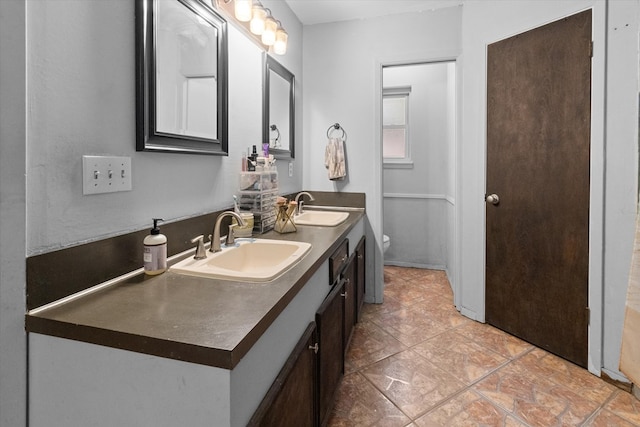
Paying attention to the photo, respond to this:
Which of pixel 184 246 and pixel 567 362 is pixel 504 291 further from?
pixel 184 246

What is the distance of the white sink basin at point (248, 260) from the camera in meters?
1.08

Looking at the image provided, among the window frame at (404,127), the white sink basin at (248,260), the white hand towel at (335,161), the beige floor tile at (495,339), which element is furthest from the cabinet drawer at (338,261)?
the window frame at (404,127)

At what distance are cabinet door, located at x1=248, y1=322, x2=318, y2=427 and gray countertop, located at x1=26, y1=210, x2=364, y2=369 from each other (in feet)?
0.62

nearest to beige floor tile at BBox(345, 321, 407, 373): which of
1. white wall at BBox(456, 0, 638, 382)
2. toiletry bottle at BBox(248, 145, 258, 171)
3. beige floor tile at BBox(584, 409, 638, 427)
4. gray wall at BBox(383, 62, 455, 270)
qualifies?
beige floor tile at BBox(584, 409, 638, 427)

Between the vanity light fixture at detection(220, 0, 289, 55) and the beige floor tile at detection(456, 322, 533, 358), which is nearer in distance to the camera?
the vanity light fixture at detection(220, 0, 289, 55)

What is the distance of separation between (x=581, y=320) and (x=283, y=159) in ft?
6.88

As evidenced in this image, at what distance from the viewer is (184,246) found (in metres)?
1.35

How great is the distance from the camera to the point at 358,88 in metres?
2.84

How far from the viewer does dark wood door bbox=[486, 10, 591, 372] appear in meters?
1.94

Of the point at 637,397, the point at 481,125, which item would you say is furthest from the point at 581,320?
the point at 481,125

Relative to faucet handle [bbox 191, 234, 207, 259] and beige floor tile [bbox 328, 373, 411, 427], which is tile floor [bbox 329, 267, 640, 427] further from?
faucet handle [bbox 191, 234, 207, 259]

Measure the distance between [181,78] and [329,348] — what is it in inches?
48.6

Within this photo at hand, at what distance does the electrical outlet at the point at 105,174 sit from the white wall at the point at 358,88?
6.46ft

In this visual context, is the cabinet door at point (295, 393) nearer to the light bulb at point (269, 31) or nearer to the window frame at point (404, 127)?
the light bulb at point (269, 31)
